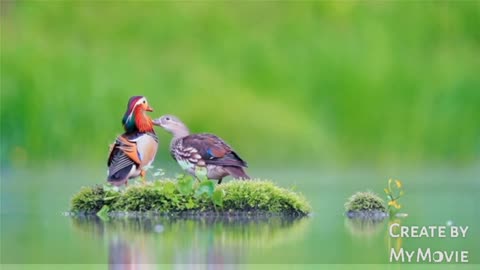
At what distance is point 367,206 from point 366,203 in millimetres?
13

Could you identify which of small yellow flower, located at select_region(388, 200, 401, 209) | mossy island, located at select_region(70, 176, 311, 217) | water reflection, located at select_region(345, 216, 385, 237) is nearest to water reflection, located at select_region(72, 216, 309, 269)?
mossy island, located at select_region(70, 176, 311, 217)

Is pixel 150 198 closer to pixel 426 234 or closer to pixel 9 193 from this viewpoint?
pixel 426 234

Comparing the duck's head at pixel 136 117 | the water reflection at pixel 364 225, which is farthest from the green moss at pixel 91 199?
the water reflection at pixel 364 225

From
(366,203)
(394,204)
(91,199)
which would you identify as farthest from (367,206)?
(91,199)

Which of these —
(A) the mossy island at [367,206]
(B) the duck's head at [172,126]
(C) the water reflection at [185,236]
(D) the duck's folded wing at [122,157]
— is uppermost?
(B) the duck's head at [172,126]

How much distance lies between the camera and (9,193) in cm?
613

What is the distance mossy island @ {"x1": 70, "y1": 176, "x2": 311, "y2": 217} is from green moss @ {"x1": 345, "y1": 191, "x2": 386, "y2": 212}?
0.24 metres

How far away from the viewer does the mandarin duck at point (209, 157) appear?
16.0 feet

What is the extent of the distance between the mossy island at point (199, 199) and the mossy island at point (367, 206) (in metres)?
0.24

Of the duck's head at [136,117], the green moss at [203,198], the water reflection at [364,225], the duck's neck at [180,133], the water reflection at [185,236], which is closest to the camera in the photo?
the water reflection at [185,236]

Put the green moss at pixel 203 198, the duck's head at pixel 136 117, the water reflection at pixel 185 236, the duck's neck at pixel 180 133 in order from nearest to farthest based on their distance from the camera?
the water reflection at pixel 185 236 → the green moss at pixel 203 198 → the duck's head at pixel 136 117 → the duck's neck at pixel 180 133

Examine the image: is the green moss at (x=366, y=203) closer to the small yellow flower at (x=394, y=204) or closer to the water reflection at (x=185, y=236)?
the small yellow flower at (x=394, y=204)

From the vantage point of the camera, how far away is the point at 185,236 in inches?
174

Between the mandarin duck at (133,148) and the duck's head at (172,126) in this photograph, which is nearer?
the mandarin duck at (133,148)
